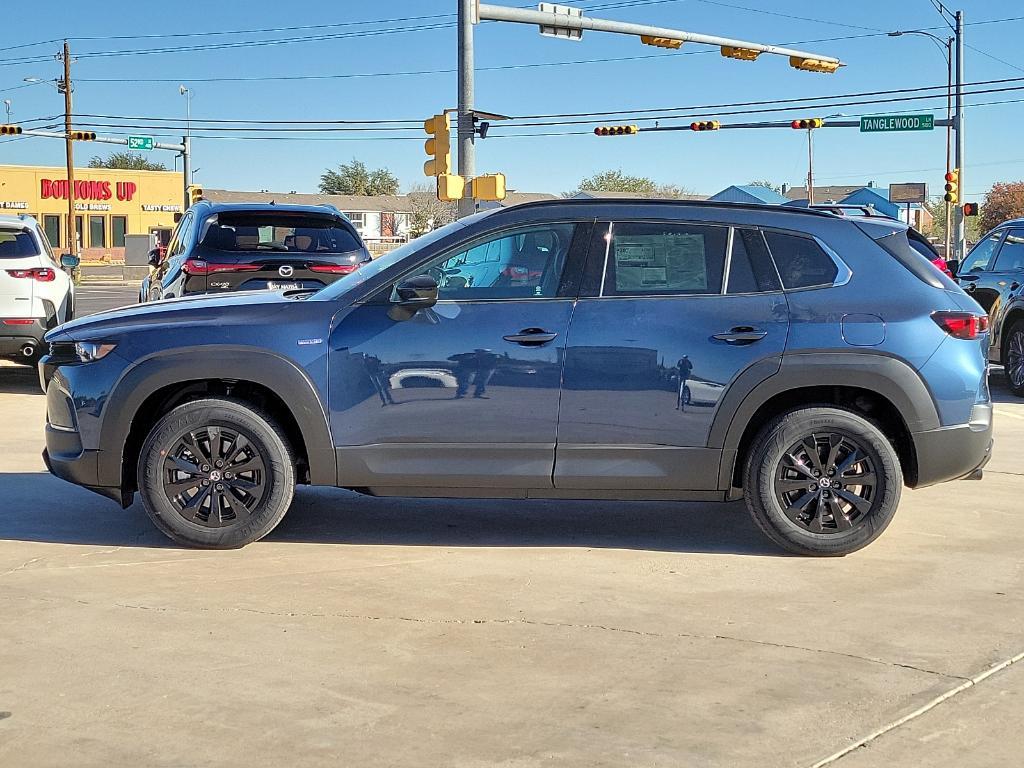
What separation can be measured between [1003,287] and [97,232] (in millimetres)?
65594

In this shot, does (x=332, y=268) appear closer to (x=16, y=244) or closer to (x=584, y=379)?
(x=16, y=244)

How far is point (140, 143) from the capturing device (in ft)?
150

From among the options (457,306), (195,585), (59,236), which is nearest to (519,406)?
(457,306)

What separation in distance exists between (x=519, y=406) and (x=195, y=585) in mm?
1739

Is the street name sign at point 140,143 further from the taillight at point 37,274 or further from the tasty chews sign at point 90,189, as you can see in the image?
the taillight at point 37,274

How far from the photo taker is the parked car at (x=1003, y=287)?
13.8 m

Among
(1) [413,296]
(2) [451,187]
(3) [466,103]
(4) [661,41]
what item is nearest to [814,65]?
(4) [661,41]

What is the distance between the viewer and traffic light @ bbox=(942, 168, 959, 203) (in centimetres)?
3797

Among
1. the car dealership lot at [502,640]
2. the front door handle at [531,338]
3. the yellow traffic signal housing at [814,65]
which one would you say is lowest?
the car dealership lot at [502,640]

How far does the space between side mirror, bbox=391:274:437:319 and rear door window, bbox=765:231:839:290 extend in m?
1.72

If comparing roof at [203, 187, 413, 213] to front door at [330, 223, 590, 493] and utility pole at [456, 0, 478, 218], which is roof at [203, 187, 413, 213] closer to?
utility pole at [456, 0, 478, 218]

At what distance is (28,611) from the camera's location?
5.53m

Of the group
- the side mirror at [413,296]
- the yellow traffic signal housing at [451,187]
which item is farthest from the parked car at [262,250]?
the yellow traffic signal housing at [451,187]

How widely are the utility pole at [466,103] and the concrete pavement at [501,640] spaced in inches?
522
